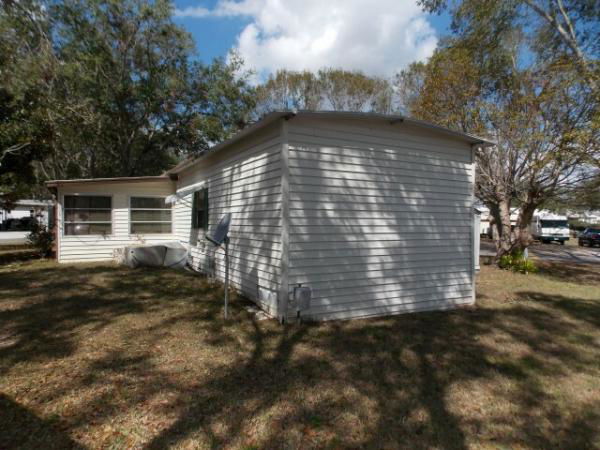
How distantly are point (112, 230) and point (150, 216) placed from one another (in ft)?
3.99

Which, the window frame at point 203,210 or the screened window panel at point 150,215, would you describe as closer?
the window frame at point 203,210

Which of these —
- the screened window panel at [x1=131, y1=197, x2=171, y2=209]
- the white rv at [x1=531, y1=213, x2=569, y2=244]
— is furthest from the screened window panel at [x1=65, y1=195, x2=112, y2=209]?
the white rv at [x1=531, y1=213, x2=569, y2=244]

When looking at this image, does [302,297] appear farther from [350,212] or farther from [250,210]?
[250,210]

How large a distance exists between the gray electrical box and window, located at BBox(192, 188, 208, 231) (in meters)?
4.24

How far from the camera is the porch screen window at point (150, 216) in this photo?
11094 mm

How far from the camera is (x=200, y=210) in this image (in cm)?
864

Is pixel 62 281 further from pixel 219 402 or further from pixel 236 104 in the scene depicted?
pixel 236 104

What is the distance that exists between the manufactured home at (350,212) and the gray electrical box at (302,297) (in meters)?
0.09

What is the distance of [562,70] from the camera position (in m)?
8.98

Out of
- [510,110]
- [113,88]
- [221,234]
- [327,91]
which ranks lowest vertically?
[221,234]

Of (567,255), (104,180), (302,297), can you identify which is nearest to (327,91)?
(104,180)

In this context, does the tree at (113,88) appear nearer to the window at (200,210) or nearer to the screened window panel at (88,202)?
the screened window panel at (88,202)

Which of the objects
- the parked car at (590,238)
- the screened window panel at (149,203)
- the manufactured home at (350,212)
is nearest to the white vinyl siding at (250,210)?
the manufactured home at (350,212)

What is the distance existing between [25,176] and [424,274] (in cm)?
1270
